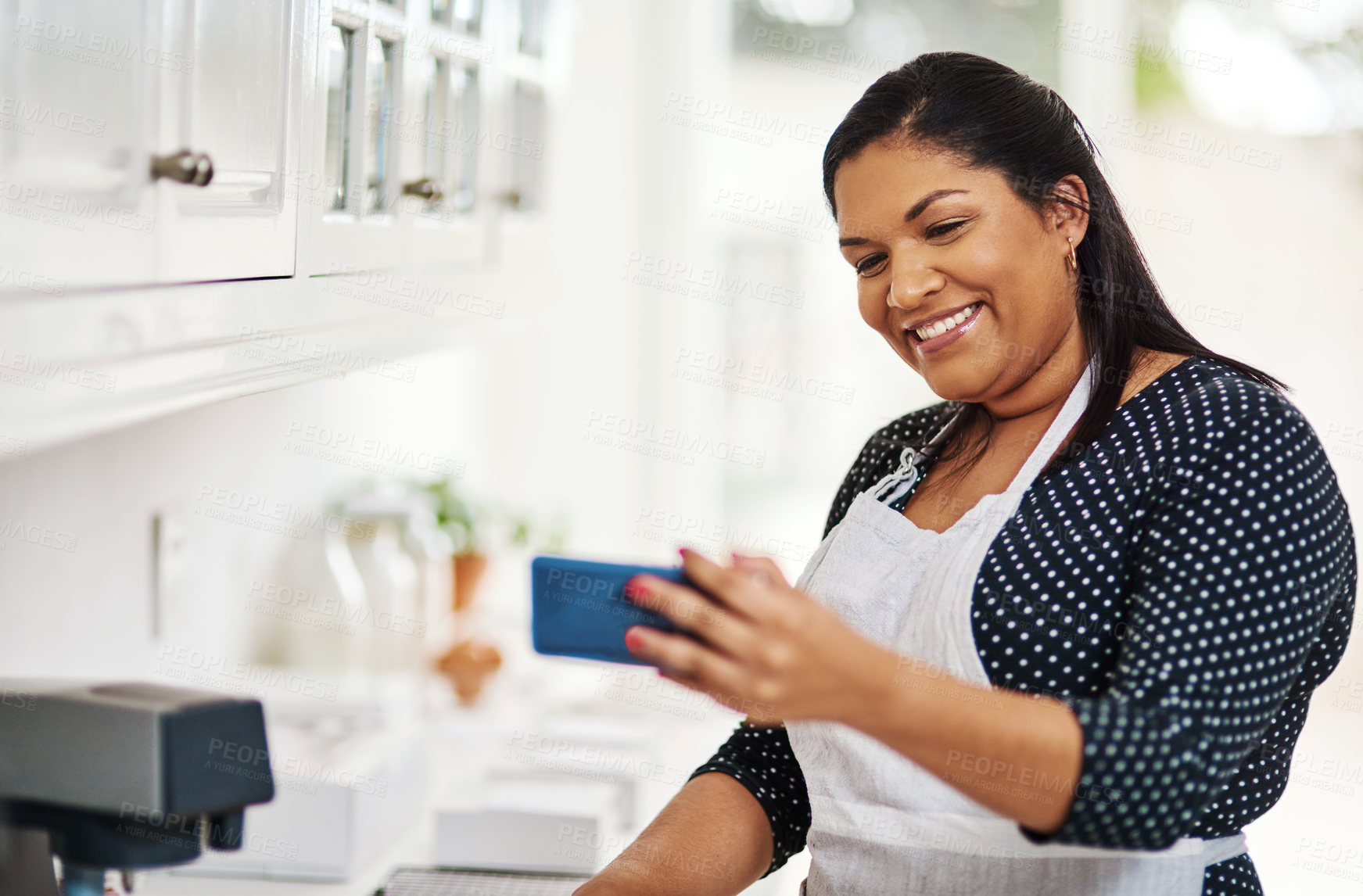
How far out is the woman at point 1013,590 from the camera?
0.69 m

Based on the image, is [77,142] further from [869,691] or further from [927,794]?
[927,794]

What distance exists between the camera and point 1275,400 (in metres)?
0.84

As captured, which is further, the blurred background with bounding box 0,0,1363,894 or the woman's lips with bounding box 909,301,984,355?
the woman's lips with bounding box 909,301,984,355

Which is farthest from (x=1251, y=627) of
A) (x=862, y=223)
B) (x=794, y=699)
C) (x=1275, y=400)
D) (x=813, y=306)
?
(x=813, y=306)

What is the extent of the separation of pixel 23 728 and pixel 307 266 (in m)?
0.40

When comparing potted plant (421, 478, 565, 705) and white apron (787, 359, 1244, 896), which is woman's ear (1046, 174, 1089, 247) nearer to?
white apron (787, 359, 1244, 896)

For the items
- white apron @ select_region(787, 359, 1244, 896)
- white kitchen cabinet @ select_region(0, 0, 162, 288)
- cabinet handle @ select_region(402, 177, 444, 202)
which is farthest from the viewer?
cabinet handle @ select_region(402, 177, 444, 202)

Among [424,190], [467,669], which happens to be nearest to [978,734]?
[424,190]

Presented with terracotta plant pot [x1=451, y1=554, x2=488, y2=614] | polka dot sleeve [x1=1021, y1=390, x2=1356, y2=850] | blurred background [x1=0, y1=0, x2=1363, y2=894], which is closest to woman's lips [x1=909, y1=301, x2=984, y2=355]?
polka dot sleeve [x1=1021, y1=390, x2=1356, y2=850]

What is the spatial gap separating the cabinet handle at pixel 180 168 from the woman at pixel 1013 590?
36 centimetres

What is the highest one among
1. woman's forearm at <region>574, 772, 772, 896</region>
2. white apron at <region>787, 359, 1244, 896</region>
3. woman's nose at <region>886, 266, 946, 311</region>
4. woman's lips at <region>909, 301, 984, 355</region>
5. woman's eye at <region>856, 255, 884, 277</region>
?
woman's eye at <region>856, 255, 884, 277</region>

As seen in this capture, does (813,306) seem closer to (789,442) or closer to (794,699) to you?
(789,442)

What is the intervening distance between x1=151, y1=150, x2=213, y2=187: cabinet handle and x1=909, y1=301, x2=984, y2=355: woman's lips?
57 cm

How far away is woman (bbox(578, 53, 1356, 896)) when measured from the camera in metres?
0.69
